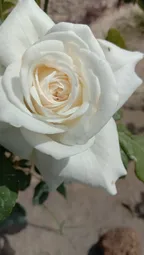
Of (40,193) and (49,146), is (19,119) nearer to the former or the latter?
(49,146)

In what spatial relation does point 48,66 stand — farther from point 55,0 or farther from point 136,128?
point 136,128

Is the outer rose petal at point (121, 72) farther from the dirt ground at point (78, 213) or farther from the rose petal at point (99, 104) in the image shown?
the dirt ground at point (78, 213)

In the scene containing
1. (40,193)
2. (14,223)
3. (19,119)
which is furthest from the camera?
(14,223)

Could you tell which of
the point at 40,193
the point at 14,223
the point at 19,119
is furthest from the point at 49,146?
the point at 14,223

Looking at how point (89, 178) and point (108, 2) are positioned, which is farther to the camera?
point (108, 2)

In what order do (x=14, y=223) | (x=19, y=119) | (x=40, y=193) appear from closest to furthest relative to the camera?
(x=19, y=119) < (x=40, y=193) < (x=14, y=223)

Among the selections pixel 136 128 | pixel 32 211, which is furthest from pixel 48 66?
pixel 136 128
